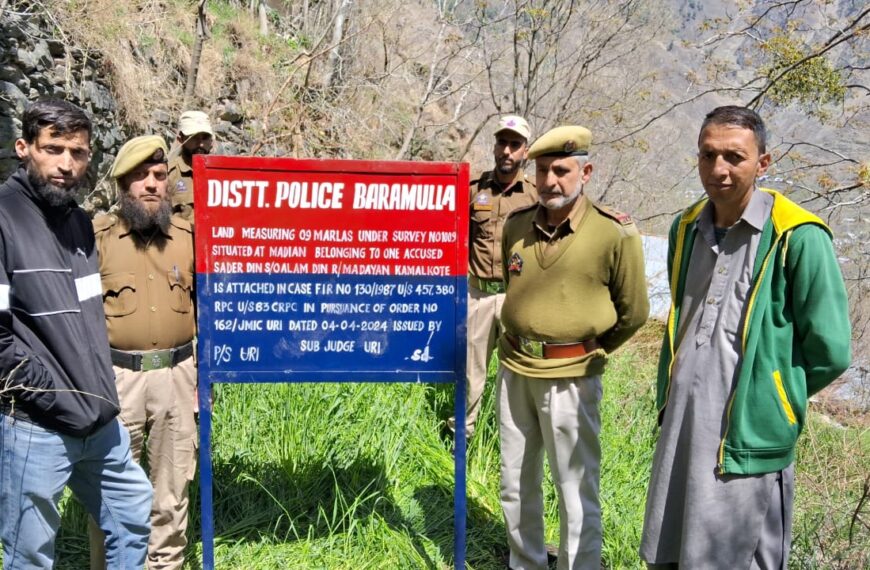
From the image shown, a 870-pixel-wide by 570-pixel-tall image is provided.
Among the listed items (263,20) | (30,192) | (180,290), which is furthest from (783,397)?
(263,20)

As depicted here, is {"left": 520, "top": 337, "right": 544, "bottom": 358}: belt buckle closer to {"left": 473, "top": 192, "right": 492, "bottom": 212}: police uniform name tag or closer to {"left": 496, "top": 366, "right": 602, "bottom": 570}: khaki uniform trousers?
{"left": 496, "top": 366, "right": 602, "bottom": 570}: khaki uniform trousers

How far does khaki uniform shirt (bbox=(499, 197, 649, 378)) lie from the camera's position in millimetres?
3127

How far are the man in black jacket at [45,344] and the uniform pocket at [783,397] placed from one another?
228cm

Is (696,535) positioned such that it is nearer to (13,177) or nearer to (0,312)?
(0,312)

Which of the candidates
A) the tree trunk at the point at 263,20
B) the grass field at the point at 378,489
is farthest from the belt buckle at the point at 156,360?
the tree trunk at the point at 263,20

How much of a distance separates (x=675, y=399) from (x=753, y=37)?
21.4 feet

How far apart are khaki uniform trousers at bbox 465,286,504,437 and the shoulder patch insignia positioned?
1504 mm

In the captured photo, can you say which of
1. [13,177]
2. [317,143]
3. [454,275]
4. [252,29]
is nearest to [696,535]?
[454,275]

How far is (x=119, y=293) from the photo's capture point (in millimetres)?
3213

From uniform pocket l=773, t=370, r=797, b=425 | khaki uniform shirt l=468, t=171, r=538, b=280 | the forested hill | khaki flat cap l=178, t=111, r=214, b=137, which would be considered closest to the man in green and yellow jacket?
uniform pocket l=773, t=370, r=797, b=425

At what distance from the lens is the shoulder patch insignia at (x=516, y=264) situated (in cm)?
328

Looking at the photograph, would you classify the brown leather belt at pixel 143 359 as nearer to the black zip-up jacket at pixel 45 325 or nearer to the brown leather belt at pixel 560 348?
the black zip-up jacket at pixel 45 325

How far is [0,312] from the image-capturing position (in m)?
2.36

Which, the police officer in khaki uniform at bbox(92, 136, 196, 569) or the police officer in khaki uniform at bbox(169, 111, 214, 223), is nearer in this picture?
the police officer in khaki uniform at bbox(92, 136, 196, 569)
